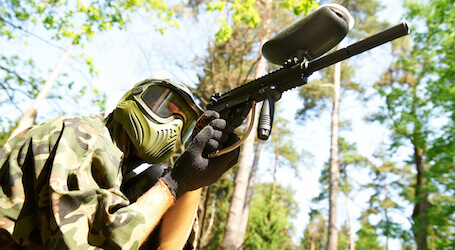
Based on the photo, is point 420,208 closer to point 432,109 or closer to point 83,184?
point 432,109

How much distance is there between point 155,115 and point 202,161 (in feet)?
2.05

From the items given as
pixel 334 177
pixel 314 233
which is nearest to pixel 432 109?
pixel 334 177

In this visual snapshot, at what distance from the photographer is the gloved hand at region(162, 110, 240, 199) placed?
5.82 feet

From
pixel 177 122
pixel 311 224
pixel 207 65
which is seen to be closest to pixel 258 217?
pixel 207 65

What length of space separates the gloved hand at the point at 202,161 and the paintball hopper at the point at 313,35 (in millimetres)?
642

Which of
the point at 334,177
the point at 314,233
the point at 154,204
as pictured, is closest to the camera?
the point at 154,204

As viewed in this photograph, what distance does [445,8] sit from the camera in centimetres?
1287

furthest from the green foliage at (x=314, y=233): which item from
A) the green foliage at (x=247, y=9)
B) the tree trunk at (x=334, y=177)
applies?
the green foliage at (x=247, y=9)

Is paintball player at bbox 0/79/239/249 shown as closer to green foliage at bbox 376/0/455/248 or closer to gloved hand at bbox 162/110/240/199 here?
gloved hand at bbox 162/110/240/199

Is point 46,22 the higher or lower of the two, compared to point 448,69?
lower

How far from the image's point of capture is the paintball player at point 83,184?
1.40 metres

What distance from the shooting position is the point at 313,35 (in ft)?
5.96

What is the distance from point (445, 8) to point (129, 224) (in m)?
16.3

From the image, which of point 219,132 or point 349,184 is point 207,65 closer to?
point 219,132
